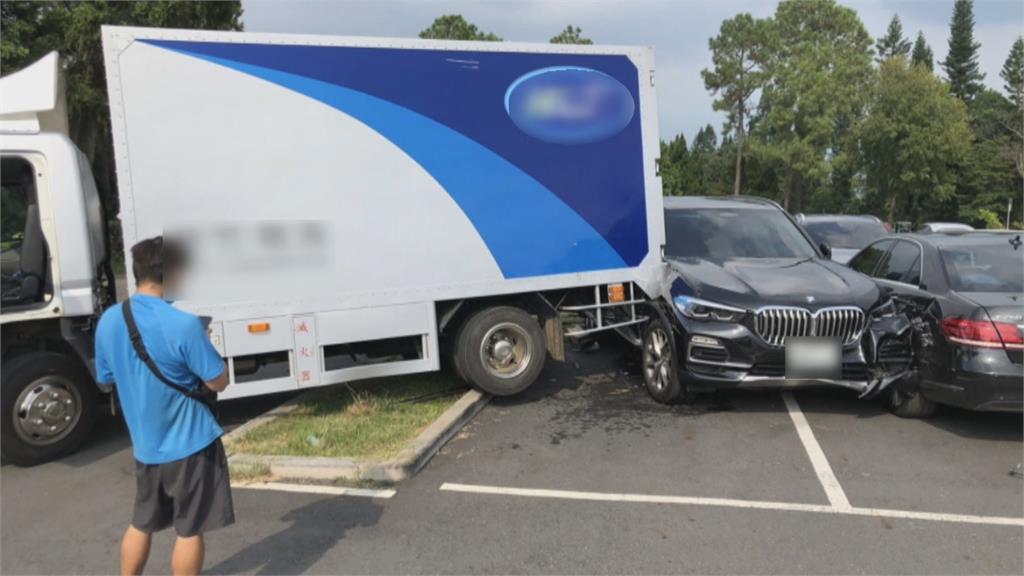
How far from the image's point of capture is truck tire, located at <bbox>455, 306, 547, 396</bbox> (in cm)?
616

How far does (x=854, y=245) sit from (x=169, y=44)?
1078 cm

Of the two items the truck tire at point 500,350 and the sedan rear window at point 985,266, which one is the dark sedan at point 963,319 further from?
the truck tire at point 500,350

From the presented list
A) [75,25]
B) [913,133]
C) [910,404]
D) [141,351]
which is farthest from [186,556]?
[913,133]

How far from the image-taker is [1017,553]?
3.67 metres

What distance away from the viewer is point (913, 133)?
50.9 meters

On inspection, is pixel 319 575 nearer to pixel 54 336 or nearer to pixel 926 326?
pixel 54 336

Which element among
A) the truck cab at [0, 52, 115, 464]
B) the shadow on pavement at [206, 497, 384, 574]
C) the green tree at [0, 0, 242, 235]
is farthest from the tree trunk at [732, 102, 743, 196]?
the shadow on pavement at [206, 497, 384, 574]

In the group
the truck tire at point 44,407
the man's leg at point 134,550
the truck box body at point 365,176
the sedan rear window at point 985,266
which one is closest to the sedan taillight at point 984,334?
the sedan rear window at point 985,266

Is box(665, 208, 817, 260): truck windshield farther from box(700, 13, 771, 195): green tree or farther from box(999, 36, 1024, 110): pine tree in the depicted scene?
box(999, 36, 1024, 110): pine tree

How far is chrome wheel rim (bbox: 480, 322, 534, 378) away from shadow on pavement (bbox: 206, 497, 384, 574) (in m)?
2.14

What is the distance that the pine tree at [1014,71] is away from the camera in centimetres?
6438

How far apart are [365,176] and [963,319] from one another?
4.50 m

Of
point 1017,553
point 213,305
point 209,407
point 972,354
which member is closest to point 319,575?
point 209,407

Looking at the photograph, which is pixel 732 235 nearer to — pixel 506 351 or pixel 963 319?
pixel 963 319
